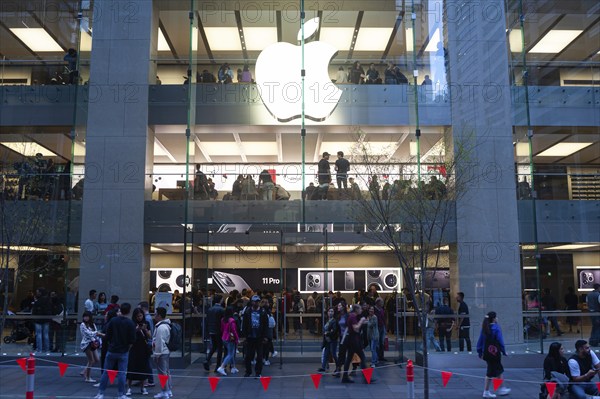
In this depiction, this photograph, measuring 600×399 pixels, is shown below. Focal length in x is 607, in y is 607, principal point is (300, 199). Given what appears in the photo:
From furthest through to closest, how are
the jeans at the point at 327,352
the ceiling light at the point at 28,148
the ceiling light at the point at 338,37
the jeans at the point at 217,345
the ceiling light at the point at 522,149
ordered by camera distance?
the ceiling light at the point at 338,37 → the ceiling light at the point at 28,148 → the ceiling light at the point at 522,149 → the jeans at the point at 217,345 → the jeans at the point at 327,352

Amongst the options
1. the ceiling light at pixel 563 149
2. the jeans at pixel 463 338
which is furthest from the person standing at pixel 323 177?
the ceiling light at pixel 563 149

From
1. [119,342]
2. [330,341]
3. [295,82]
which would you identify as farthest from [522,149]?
[119,342]

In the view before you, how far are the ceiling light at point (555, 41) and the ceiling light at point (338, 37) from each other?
6.04 metres

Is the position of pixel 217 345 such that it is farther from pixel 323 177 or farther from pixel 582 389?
pixel 582 389

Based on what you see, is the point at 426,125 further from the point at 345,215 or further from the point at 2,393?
the point at 2,393

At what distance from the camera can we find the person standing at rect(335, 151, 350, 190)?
17000mm

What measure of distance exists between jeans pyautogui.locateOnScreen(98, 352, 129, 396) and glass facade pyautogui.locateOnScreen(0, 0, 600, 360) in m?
4.17

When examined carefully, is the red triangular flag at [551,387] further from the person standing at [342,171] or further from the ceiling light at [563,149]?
the ceiling light at [563,149]

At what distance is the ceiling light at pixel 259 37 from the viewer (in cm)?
1978

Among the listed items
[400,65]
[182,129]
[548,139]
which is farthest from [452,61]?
[182,129]

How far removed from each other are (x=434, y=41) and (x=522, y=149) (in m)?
4.18

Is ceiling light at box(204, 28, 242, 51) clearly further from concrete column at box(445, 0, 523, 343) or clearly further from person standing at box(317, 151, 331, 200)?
concrete column at box(445, 0, 523, 343)

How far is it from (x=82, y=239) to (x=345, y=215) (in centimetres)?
→ 779

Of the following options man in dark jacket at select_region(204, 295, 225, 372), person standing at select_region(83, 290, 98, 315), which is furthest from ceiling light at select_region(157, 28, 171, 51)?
man in dark jacket at select_region(204, 295, 225, 372)
